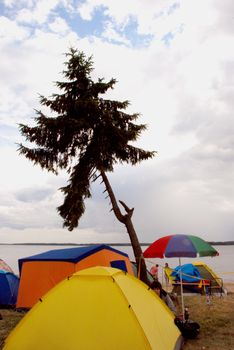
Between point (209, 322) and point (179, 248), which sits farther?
point (209, 322)

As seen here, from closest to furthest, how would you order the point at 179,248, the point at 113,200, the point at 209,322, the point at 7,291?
1. the point at 179,248
2. the point at 209,322
3. the point at 7,291
4. the point at 113,200

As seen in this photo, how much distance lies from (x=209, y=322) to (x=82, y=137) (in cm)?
1013

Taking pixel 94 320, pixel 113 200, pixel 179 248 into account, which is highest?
pixel 113 200

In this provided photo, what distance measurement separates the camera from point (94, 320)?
20.2ft

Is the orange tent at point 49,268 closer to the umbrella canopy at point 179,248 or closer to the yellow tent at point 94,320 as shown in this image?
the umbrella canopy at point 179,248

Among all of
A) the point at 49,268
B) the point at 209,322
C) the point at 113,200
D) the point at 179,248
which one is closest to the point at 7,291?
the point at 49,268

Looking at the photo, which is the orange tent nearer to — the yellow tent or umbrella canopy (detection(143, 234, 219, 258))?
umbrella canopy (detection(143, 234, 219, 258))

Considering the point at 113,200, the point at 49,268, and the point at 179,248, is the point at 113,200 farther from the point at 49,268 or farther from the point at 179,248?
the point at 179,248

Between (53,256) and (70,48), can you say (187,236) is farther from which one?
(70,48)

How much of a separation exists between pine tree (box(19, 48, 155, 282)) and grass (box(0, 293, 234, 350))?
4.11 metres

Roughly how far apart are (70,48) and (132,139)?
224 inches

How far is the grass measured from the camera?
764cm

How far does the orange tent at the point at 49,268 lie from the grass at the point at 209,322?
83cm

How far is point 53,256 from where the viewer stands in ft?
41.5
